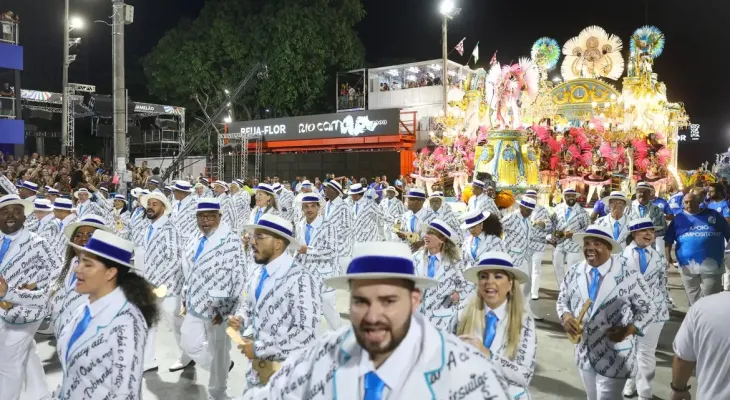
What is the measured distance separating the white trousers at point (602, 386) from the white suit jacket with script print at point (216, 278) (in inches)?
126

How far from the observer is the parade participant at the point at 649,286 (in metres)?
5.46

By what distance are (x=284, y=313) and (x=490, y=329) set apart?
1.39m

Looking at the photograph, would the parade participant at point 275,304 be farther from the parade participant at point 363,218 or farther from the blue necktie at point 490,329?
the parade participant at point 363,218

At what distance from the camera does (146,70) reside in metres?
39.6

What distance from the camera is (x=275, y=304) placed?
3869 mm

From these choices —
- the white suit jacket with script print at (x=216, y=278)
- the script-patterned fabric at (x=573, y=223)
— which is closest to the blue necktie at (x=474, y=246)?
the white suit jacket with script print at (x=216, y=278)

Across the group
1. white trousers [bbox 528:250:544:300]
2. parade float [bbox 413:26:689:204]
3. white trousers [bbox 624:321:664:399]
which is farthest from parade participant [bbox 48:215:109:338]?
parade float [bbox 413:26:689:204]

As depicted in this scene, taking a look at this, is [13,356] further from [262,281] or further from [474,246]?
[474,246]

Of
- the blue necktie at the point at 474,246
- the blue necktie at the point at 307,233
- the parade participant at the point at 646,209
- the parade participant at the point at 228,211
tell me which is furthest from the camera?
the parade participant at the point at 228,211

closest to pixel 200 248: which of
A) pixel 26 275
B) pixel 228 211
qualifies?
pixel 26 275

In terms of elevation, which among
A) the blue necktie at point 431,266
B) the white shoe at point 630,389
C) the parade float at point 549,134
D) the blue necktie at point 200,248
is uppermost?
the parade float at point 549,134

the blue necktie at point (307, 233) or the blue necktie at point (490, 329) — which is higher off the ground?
the blue necktie at point (307, 233)

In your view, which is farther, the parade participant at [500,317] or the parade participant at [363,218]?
the parade participant at [363,218]

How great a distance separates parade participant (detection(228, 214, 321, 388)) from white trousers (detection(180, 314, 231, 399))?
1.22 m
